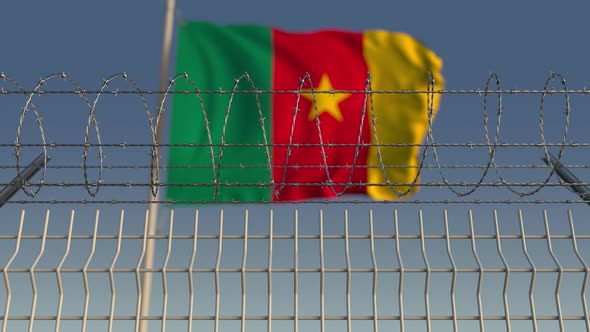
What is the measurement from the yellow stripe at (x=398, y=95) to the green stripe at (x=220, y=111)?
2022 millimetres

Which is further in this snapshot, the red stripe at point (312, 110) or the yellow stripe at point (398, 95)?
the yellow stripe at point (398, 95)

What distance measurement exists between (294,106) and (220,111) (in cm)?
135

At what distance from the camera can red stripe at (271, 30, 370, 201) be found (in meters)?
12.1

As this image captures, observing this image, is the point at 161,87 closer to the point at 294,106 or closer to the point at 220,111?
the point at 220,111

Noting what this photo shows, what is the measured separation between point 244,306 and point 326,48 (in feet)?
26.9

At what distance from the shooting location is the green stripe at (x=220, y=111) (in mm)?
11570

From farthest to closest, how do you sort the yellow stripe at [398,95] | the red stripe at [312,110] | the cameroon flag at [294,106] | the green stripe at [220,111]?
the yellow stripe at [398,95], the red stripe at [312,110], the cameroon flag at [294,106], the green stripe at [220,111]

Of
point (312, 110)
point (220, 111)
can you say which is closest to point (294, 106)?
point (312, 110)

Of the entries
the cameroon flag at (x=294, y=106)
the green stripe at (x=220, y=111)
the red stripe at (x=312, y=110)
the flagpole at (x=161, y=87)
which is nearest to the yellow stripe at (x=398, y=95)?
the cameroon flag at (x=294, y=106)

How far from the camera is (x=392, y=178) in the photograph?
12.3 metres

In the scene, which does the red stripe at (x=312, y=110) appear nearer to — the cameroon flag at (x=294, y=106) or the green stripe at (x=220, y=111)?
the cameroon flag at (x=294, y=106)

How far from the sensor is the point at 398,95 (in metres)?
13.2

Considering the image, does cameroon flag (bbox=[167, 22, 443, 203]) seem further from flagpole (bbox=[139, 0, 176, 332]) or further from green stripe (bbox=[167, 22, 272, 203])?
flagpole (bbox=[139, 0, 176, 332])

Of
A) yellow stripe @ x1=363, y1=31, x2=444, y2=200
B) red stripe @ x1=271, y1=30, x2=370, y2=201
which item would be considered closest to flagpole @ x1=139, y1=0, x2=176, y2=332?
red stripe @ x1=271, y1=30, x2=370, y2=201
